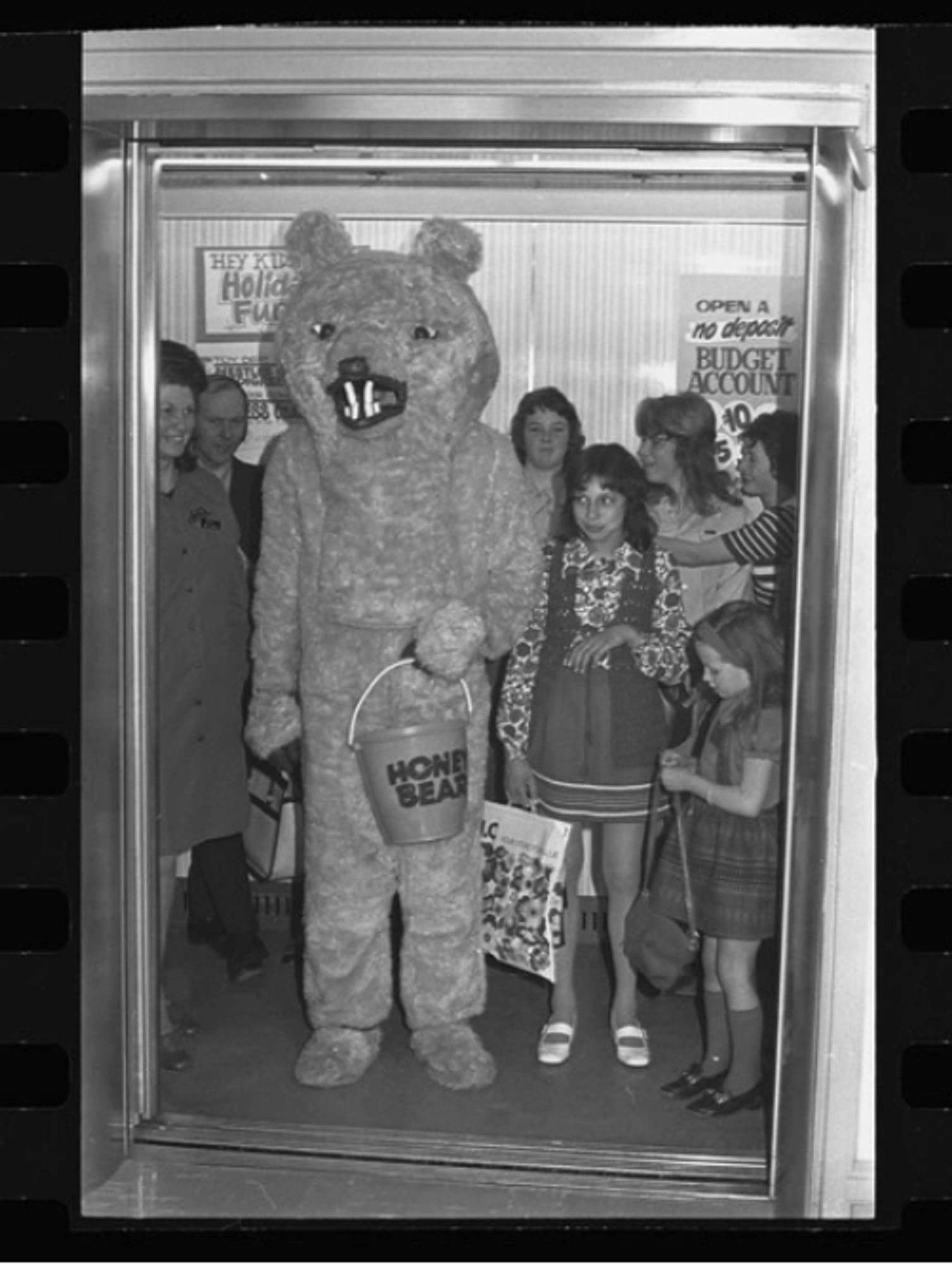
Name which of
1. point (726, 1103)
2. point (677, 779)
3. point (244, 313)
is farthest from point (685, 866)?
point (244, 313)

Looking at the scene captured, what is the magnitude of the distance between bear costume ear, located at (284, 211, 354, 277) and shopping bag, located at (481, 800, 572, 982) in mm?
1253

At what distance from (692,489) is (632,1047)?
132 centimetres

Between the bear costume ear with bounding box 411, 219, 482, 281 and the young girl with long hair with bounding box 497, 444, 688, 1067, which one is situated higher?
the bear costume ear with bounding box 411, 219, 482, 281

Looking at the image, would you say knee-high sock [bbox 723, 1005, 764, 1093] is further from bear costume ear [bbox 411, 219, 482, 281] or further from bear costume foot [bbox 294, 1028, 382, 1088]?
bear costume ear [bbox 411, 219, 482, 281]

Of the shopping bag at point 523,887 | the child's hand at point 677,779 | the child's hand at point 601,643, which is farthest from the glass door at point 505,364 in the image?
the child's hand at point 601,643

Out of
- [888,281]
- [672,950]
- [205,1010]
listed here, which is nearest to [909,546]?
[888,281]

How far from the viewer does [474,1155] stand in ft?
12.4

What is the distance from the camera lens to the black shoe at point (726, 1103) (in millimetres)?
3924

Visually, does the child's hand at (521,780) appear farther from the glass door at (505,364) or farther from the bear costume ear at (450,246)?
the bear costume ear at (450,246)

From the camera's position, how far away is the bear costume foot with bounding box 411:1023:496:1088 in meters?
4.04

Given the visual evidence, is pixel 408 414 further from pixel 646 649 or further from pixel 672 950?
pixel 672 950

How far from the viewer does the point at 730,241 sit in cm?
443

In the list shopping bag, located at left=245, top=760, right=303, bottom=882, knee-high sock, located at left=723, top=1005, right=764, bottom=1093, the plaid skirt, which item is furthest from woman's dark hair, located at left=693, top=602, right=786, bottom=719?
shopping bag, located at left=245, top=760, right=303, bottom=882

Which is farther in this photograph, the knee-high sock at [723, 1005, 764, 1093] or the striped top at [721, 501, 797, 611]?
the striped top at [721, 501, 797, 611]
